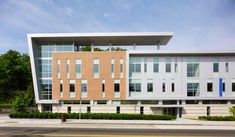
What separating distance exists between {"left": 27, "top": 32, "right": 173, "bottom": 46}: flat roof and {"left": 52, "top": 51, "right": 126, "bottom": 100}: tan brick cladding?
2966 mm

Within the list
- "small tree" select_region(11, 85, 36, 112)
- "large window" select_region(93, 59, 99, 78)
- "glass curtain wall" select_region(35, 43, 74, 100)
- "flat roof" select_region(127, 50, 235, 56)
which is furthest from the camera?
"glass curtain wall" select_region(35, 43, 74, 100)

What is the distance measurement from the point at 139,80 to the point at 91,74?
9430 mm

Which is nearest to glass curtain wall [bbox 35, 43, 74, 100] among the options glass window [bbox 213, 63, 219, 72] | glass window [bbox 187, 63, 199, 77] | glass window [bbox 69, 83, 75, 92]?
glass window [bbox 69, 83, 75, 92]

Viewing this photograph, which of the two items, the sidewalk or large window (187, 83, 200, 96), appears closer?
the sidewalk

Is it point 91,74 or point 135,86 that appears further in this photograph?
point 91,74

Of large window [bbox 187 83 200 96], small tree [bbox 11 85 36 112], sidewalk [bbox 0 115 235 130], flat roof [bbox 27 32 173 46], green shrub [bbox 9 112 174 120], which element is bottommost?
green shrub [bbox 9 112 174 120]

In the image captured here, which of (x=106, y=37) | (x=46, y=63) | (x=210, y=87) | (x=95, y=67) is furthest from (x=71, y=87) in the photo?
(x=210, y=87)

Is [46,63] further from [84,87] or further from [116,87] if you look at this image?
[116,87]

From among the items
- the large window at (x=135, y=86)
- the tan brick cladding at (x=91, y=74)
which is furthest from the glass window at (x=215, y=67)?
the tan brick cladding at (x=91, y=74)

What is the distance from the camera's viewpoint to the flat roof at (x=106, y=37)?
33.7m

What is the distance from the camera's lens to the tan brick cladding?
34.1 m

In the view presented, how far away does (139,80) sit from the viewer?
112 ft

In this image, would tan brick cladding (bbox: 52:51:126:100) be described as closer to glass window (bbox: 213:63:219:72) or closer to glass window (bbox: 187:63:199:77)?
glass window (bbox: 187:63:199:77)

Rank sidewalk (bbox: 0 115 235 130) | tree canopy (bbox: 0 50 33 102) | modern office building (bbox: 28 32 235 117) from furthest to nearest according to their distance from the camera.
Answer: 1. tree canopy (bbox: 0 50 33 102)
2. modern office building (bbox: 28 32 235 117)
3. sidewalk (bbox: 0 115 235 130)
